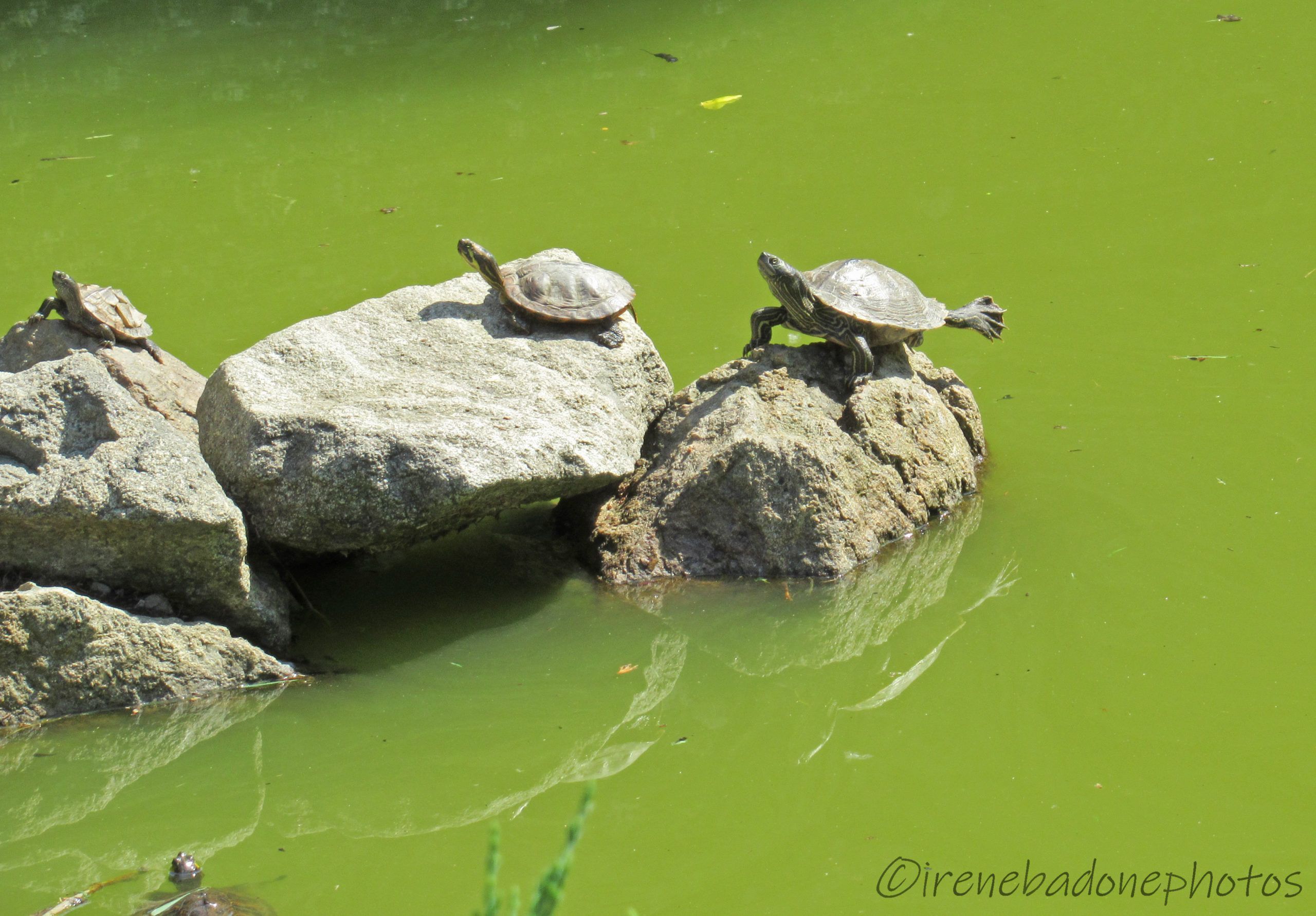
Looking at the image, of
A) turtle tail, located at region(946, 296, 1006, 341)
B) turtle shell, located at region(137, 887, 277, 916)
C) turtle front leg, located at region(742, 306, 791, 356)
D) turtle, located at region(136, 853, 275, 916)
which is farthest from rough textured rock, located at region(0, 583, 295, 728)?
turtle tail, located at region(946, 296, 1006, 341)

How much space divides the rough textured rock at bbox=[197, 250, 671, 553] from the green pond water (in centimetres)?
40

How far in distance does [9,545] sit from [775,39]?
6299 millimetres

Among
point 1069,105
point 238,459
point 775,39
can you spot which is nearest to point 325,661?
point 238,459

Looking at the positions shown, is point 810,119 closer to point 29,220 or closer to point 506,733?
point 29,220

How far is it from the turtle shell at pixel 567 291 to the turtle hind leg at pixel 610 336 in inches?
1.5

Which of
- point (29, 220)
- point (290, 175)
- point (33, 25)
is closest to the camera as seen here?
point (29, 220)

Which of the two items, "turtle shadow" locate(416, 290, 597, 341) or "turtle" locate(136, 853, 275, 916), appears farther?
"turtle shadow" locate(416, 290, 597, 341)

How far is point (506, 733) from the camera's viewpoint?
3.09 m

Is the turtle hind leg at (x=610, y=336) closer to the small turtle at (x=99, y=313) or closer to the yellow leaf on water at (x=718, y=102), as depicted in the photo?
the small turtle at (x=99, y=313)

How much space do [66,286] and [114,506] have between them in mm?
1048

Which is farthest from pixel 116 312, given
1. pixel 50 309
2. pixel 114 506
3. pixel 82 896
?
pixel 82 896

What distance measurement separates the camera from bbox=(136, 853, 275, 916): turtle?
8.03 feet

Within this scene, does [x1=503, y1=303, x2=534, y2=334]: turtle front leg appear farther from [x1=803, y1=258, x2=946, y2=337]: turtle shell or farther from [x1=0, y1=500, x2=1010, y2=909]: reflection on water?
[x1=803, y1=258, x2=946, y2=337]: turtle shell

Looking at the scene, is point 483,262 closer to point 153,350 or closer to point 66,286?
point 153,350
